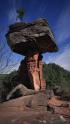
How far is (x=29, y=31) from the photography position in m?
17.9

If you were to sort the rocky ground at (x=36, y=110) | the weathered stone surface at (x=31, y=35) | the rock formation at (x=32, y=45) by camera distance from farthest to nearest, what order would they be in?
the rock formation at (x=32, y=45) < the weathered stone surface at (x=31, y=35) < the rocky ground at (x=36, y=110)

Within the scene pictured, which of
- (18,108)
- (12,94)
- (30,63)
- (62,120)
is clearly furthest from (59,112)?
(30,63)

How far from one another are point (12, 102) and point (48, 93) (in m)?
2.44

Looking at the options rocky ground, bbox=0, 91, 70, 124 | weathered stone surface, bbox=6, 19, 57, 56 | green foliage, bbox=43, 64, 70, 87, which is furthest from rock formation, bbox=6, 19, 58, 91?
green foliage, bbox=43, 64, 70, 87

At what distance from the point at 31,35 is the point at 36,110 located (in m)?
6.13

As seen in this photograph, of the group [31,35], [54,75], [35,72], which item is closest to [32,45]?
[31,35]

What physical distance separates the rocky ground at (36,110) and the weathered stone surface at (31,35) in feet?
13.0

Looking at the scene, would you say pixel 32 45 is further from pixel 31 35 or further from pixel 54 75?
pixel 54 75

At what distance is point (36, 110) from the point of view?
1360 centimetres

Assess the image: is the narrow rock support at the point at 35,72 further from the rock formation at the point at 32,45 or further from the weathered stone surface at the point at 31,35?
the weathered stone surface at the point at 31,35

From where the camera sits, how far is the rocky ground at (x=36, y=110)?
11562 mm

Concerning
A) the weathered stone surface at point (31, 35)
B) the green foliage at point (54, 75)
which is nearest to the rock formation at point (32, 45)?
the weathered stone surface at point (31, 35)

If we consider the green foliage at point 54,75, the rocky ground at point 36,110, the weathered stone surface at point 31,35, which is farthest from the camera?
the green foliage at point 54,75

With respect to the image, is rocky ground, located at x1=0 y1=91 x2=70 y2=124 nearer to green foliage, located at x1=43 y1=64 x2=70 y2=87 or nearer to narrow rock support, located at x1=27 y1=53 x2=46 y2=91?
narrow rock support, located at x1=27 y1=53 x2=46 y2=91
